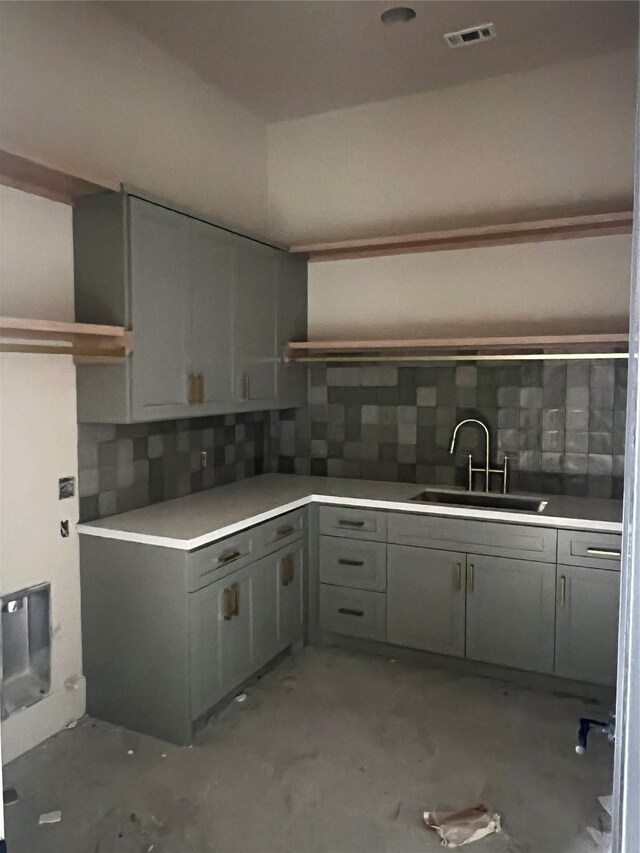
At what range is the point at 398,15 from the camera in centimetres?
293

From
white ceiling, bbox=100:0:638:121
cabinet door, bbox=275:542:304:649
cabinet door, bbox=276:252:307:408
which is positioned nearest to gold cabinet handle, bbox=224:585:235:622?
cabinet door, bbox=275:542:304:649

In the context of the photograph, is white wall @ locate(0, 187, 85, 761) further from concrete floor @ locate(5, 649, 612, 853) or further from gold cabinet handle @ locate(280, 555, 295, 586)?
gold cabinet handle @ locate(280, 555, 295, 586)

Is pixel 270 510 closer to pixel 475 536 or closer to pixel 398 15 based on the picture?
pixel 475 536

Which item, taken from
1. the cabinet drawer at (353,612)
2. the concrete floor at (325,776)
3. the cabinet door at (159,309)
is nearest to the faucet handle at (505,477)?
the cabinet drawer at (353,612)

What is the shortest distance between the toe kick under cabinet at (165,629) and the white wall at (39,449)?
0.34ft

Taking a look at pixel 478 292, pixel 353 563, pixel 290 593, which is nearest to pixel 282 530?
pixel 290 593

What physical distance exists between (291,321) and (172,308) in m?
1.13

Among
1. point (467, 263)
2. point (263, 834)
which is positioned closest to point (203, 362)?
point (467, 263)

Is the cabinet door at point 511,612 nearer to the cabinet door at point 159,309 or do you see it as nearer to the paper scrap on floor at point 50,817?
the cabinet door at point 159,309

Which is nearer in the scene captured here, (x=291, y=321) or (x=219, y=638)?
(x=219, y=638)

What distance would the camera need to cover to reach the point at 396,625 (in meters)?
3.43

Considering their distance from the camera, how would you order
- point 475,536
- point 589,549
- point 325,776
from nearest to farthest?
point 325,776, point 589,549, point 475,536

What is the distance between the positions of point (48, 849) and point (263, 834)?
0.68 m

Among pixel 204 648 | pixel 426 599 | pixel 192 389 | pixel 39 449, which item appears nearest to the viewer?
pixel 39 449
